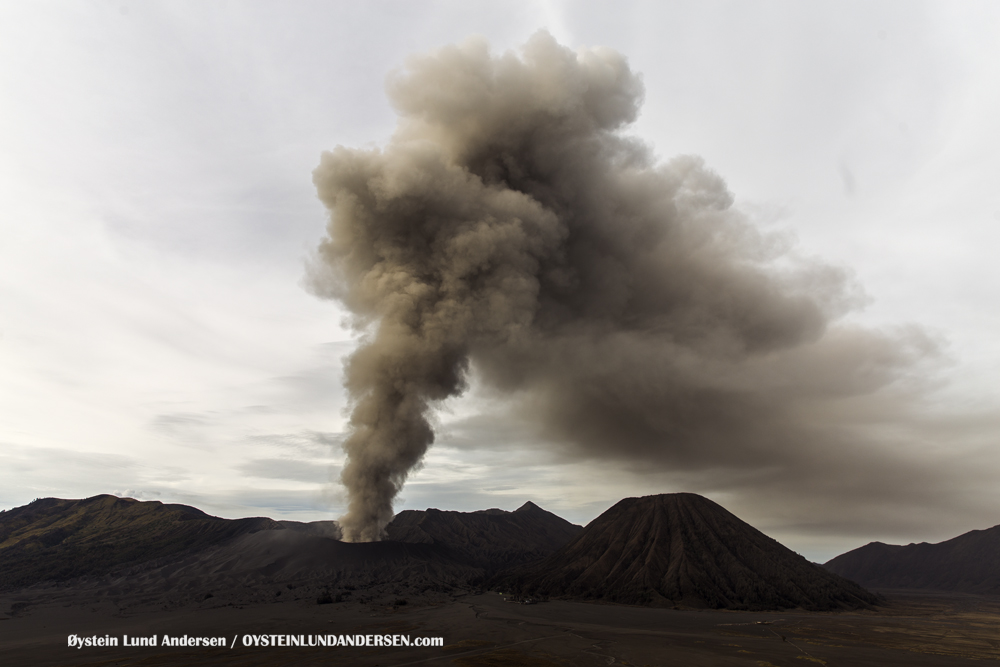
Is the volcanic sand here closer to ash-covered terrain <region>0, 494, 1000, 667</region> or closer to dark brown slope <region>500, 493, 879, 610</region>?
ash-covered terrain <region>0, 494, 1000, 667</region>

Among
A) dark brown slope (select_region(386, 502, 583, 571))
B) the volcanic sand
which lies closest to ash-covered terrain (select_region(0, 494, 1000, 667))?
the volcanic sand

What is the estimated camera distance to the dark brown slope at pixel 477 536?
143 metres

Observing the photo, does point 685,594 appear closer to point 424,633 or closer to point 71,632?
point 424,633

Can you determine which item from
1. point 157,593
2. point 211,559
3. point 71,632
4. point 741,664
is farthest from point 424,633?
point 211,559

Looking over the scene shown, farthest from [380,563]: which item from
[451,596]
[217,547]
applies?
[217,547]

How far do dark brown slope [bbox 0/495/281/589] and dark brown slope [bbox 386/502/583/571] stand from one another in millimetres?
41422

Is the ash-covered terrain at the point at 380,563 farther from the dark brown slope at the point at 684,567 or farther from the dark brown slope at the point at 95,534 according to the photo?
the dark brown slope at the point at 95,534

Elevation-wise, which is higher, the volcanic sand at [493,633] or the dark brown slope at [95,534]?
the dark brown slope at [95,534]

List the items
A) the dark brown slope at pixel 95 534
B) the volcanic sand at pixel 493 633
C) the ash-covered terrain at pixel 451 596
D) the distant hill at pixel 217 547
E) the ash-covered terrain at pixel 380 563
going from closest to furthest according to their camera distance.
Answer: the volcanic sand at pixel 493 633 → the ash-covered terrain at pixel 451 596 → the ash-covered terrain at pixel 380 563 → the distant hill at pixel 217 547 → the dark brown slope at pixel 95 534

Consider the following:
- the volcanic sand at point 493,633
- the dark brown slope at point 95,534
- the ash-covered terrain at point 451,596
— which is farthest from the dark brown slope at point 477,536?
the volcanic sand at point 493,633

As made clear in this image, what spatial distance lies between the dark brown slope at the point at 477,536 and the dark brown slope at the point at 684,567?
2900 cm

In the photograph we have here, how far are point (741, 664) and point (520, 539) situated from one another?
150329 mm

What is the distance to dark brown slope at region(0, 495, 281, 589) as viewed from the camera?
104m

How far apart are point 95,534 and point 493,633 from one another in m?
124
